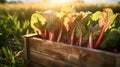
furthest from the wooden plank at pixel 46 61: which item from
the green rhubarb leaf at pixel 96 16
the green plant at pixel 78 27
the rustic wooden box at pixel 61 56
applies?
the green rhubarb leaf at pixel 96 16

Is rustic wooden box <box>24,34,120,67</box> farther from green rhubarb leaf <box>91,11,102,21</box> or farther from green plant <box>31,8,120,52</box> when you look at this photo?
green rhubarb leaf <box>91,11,102,21</box>

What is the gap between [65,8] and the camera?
2.37m

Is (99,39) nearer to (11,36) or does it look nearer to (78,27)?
(78,27)

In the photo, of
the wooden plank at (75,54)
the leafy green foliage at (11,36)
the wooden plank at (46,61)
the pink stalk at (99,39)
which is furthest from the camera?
the leafy green foliage at (11,36)

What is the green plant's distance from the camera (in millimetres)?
2109

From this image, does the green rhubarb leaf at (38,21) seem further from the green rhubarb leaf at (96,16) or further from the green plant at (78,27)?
the green rhubarb leaf at (96,16)

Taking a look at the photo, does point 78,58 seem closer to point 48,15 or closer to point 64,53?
point 64,53

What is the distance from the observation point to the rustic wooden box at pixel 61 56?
189 cm

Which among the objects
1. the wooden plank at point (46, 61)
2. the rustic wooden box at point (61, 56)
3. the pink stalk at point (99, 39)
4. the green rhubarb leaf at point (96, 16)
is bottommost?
the wooden plank at point (46, 61)

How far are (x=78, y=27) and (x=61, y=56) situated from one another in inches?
10.8

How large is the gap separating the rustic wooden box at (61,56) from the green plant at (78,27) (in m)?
0.09

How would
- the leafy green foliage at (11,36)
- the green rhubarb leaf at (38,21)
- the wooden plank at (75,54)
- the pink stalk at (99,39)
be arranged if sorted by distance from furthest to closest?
the leafy green foliage at (11,36), the green rhubarb leaf at (38,21), the pink stalk at (99,39), the wooden plank at (75,54)

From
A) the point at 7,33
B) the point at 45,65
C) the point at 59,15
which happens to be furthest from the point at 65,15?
the point at 7,33

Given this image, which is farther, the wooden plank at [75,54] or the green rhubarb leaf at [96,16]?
the green rhubarb leaf at [96,16]
